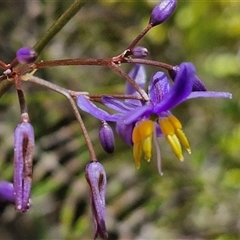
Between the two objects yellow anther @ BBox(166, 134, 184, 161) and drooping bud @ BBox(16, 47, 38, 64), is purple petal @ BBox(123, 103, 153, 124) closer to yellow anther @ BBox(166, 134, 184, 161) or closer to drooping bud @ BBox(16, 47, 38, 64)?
yellow anther @ BBox(166, 134, 184, 161)

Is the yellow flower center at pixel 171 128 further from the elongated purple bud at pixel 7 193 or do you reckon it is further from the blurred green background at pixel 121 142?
the blurred green background at pixel 121 142

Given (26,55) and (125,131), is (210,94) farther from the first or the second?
(26,55)

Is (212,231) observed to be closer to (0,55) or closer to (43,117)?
(43,117)

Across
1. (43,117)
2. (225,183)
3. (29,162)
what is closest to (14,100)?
(43,117)

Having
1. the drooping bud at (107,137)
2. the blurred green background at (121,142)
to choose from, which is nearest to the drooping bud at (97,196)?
the drooping bud at (107,137)

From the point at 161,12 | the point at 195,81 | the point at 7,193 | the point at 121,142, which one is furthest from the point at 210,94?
the point at 121,142

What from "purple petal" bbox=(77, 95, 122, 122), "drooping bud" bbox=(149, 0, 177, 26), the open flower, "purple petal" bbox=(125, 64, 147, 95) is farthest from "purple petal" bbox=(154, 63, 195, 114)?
"purple petal" bbox=(125, 64, 147, 95)
